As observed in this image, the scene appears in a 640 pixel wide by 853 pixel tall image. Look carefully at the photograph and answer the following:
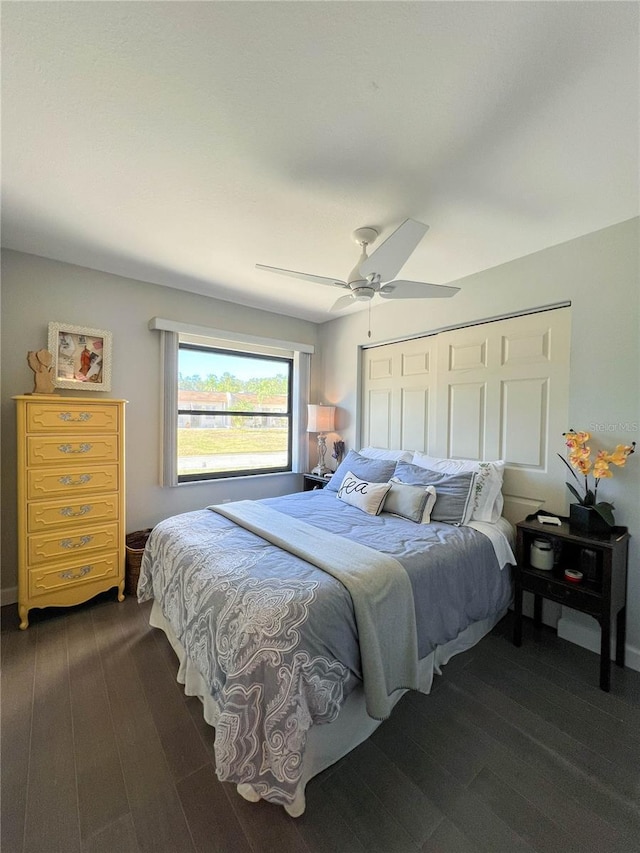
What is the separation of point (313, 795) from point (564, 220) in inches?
124

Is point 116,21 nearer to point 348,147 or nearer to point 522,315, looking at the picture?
point 348,147

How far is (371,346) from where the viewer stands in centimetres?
376

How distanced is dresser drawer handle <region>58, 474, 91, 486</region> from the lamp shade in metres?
2.19

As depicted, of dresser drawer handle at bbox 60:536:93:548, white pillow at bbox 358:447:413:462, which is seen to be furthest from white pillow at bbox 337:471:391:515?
dresser drawer handle at bbox 60:536:93:548

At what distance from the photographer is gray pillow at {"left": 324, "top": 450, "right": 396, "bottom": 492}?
2.86m

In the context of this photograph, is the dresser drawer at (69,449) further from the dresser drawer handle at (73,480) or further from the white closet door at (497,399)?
the white closet door at (497,399)

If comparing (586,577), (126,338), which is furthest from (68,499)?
(586,577)

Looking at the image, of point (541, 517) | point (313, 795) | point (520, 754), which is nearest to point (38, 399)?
point (313, 795)

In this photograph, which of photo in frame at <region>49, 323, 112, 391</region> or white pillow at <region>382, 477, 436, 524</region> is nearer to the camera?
white pillow at <region>382, 477, 436, 524</region>

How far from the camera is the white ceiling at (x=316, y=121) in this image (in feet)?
3.46

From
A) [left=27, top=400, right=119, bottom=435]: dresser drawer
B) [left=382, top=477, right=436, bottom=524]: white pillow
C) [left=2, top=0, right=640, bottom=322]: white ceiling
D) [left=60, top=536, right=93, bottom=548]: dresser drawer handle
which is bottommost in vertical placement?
[left=60, top=536, right=93, bottom=548]: dresser drawer handle

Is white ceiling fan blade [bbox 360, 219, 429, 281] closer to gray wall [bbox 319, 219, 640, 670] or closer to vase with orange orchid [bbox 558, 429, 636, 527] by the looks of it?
gray wall [bbox 319, 219, 640, 670]

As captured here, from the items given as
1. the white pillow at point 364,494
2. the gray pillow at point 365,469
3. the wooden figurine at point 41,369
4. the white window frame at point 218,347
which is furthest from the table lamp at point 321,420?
the wooden figurine at point 41,369

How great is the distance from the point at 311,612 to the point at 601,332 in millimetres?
2419
